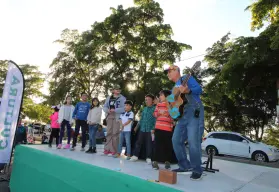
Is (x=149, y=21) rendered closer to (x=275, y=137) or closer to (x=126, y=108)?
(x=126, y=108)

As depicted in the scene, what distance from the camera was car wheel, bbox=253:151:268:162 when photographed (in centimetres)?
1147

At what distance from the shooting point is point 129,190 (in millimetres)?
2445

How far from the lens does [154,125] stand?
15.1ft

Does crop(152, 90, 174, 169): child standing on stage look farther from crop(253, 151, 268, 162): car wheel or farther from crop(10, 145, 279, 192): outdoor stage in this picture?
crop(253, 151, 268, 162): car wheel

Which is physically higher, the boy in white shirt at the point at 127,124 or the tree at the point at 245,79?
the tree at the point at 245,79

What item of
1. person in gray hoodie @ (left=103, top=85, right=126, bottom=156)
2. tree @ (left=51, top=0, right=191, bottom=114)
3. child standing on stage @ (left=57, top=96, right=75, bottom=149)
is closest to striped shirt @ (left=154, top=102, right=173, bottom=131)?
person in gray hoodie @ (left=103, top=85, right=126, bottom=156)

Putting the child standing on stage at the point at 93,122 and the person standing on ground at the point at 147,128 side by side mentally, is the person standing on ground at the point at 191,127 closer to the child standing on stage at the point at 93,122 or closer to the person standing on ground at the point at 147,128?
the person standing on ground at the point at 147,128

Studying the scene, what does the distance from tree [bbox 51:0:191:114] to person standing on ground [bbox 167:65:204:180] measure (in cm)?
1347

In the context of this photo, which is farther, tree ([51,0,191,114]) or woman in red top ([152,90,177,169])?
tree ([51,0,191,114])

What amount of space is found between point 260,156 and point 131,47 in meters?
12.1

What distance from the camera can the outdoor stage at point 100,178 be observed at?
97.3 inches

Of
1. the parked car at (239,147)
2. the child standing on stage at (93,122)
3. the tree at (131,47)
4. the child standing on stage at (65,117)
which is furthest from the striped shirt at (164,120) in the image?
the tree at (131,47)

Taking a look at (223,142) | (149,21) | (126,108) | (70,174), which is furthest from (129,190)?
(149,21)

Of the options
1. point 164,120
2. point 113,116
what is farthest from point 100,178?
point 113,116
